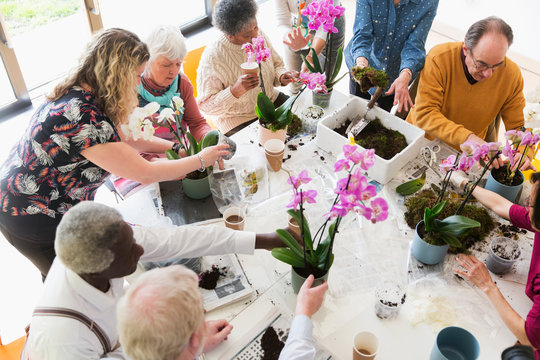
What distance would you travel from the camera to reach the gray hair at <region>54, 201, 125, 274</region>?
1200 millimetres

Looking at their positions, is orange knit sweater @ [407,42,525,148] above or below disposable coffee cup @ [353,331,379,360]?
above

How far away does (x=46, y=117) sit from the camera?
1.58 metres

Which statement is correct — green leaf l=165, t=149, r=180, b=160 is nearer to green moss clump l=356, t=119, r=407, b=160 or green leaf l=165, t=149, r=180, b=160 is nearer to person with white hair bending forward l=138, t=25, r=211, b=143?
person with white hair bending forward l=138, t=25, r=211, b=143

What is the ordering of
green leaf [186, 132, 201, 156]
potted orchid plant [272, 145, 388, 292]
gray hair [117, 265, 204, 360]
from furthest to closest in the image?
1. green leaf [186, 132, 201, 156]
2. potted orchid plant [272, 145, 388, 292]
3. gray hair [117, 265, 204, 360]

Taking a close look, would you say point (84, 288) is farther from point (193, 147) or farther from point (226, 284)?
point (193, 147)

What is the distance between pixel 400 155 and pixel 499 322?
0.76 metres

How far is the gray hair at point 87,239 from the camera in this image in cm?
120

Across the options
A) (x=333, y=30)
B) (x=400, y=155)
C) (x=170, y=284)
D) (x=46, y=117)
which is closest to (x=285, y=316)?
(x=170, y=284)

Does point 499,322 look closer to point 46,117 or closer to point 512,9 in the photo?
point 46,117

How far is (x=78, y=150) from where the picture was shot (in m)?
1.61

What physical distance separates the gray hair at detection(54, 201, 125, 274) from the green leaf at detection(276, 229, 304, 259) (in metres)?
0.55

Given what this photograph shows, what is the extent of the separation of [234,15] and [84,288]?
5.43 feet

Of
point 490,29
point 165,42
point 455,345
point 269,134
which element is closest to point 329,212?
point 455,345

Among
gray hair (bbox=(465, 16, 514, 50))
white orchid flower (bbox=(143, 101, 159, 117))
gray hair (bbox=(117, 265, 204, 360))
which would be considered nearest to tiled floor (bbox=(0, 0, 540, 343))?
white orchid flower (bbox=(143, 101, 159, 117))
